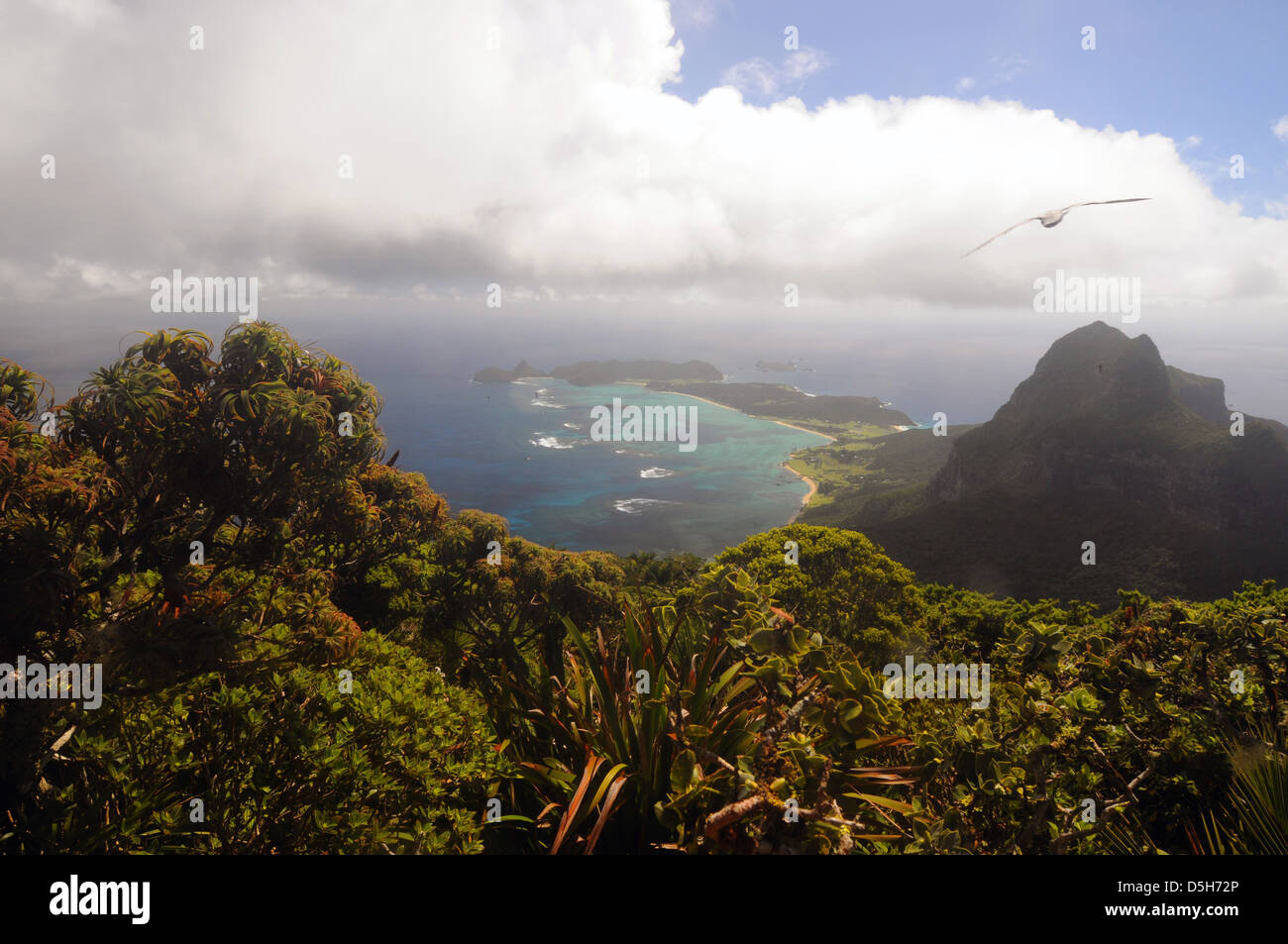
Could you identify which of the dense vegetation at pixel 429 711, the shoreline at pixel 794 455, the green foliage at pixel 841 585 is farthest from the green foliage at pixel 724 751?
the shoreline at pixel 794 455

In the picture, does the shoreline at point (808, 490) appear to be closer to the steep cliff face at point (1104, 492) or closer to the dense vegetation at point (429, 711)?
the steep cliff face at point (1104, 492)

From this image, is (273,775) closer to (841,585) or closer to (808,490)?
(841,585)

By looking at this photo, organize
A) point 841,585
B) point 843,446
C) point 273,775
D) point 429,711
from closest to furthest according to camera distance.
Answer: point 273,775 < point 429,711 < point 841,585 < point 843,446

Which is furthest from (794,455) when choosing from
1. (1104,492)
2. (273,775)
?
(273,775)

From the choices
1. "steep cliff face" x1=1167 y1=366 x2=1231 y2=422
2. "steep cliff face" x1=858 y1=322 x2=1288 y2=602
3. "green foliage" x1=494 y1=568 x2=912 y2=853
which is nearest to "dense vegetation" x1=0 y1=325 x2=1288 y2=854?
"green foliage" x1=494 y1=568 x2=912 y2=853

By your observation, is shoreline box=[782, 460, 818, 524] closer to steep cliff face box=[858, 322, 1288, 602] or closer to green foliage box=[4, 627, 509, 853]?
steep cliff face box=[858, 322, 1288, 602]
